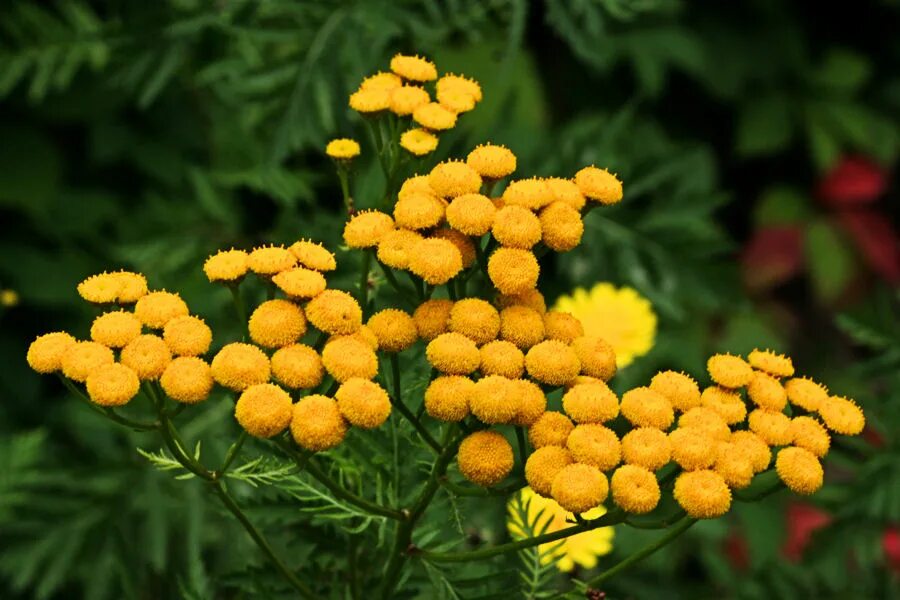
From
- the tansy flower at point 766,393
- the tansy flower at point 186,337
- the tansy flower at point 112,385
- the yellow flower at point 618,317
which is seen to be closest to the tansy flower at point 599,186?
the tansy flower at point 766,393

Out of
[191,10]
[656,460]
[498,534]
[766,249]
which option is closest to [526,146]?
[191,10]

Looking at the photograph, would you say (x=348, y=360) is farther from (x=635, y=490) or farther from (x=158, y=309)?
(x=635, y=490)

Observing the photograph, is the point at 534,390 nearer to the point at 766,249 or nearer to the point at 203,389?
the point at 203,389

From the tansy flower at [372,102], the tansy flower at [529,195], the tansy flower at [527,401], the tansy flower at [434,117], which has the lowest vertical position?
the tansy flower at [527,401]

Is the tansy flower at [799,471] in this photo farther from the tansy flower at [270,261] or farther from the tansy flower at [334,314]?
the tansy flower at [270,261]

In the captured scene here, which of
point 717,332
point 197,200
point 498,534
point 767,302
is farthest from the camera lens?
point 767,302

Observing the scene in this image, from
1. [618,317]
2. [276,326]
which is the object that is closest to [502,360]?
[276,326]
